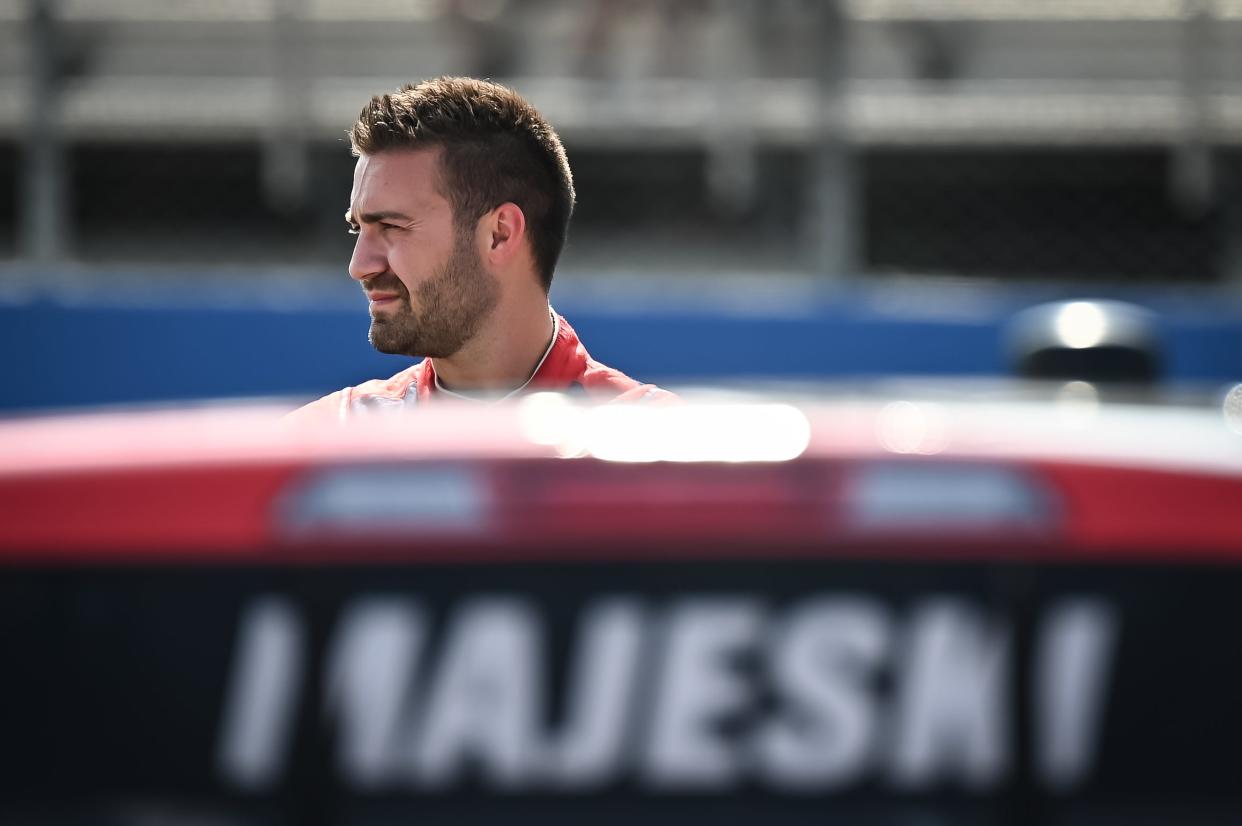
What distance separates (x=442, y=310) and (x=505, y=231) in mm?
206

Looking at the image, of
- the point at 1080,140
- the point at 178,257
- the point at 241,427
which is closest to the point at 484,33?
the point at 178,257

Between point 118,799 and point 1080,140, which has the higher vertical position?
point 1080,140

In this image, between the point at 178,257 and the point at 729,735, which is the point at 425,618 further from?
the point at 178,257

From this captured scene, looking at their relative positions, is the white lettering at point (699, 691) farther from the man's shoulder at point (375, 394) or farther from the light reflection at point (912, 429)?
the man's shoulder at point (375, 394)

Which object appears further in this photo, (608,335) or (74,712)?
(608,335)

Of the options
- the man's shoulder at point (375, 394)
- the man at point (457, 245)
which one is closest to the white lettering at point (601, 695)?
the man's shoulder at point (375, 394)

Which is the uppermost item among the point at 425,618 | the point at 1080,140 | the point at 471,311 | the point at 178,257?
the point at 1080,140

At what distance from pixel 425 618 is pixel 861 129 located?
8562 mm

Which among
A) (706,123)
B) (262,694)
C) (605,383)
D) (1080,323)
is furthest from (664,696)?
(706,123)

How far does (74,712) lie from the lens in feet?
4.39

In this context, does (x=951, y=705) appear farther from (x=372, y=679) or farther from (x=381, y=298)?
(x=381, y=298)

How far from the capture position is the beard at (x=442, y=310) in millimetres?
2953

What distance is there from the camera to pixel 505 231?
305cm

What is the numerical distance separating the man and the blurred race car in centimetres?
158
